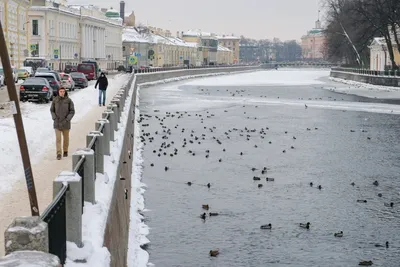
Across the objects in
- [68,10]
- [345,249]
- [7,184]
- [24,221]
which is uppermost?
[68,10]

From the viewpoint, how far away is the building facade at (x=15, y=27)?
75.1 meters

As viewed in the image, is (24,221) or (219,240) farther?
(219,240)

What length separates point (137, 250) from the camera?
15.5 metres

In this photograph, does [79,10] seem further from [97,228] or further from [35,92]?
[97,228]

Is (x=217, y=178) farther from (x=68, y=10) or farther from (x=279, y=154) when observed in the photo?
(x=68, y=10)

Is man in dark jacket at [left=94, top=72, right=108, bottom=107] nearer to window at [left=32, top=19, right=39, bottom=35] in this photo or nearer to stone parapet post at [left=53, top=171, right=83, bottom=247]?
stone parapet post at [left=53, top=171, right=83, bottom=247]

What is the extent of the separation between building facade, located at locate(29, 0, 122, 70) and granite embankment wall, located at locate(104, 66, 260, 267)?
15056 millimetres

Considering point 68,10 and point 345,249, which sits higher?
point 68,10

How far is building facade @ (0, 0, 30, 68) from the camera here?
75125 mm

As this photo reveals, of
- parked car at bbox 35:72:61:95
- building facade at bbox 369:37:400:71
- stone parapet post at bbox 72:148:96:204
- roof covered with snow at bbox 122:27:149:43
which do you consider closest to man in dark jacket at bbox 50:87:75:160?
stone parapet post at bbox 72:148:96:204

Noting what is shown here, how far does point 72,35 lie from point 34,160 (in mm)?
112524

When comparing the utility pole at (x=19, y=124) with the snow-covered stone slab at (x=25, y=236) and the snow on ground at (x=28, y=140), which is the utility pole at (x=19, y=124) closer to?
the snow-covered stone slab at (x=25, y=236)

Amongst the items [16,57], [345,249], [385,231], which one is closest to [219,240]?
[345,249]

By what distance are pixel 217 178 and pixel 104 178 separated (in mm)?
11500
